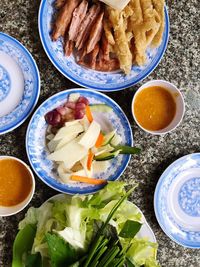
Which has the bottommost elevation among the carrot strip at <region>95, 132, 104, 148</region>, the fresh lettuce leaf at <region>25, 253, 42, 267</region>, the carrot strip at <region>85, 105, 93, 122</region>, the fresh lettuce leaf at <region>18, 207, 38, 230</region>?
the fresh lettuce leaf at <region>25, 253, 42, 267</region>

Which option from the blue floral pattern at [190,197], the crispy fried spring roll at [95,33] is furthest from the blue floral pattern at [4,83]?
the blue floral pattern at [190,197]

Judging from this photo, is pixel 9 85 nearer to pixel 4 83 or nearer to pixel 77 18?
pixel 4 83

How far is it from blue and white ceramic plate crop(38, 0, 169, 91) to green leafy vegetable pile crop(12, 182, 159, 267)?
47cm

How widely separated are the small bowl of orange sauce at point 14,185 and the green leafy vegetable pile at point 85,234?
69mm

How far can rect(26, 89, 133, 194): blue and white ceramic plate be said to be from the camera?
2340 millimetres

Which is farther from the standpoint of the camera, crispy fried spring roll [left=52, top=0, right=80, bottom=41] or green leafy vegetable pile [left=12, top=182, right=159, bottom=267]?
crispy fried spring roll [left=52, top=0, right=80, bottom=41]

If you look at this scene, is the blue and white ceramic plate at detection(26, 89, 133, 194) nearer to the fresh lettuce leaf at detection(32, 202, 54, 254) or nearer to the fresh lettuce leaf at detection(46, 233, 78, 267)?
the fresh lettuce leaf at detection(32, 202, 54, 254)

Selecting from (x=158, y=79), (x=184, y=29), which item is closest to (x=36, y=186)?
(x=158, y=79)

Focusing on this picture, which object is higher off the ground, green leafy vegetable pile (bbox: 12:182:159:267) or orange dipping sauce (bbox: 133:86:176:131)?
orange dipping sauce (bbox: 133:86:176:131)

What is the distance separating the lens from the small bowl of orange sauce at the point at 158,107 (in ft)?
7.97

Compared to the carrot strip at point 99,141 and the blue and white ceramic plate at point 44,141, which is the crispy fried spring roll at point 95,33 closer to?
the blue and white ceramic plate at point 44,141

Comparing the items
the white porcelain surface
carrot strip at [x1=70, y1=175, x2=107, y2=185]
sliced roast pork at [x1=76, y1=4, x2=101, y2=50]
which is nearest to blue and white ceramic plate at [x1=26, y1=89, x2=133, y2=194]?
carrot strip at [x1=70, y1=175, x2=107, y2=185]

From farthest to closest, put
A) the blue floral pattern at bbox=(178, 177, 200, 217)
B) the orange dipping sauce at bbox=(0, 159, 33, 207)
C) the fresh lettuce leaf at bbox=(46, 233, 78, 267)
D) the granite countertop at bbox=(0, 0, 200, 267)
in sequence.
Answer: the blue floral pattern at bbox=(178, 177, 200, 217) < the granite countertop at bbox=(0, 0, 200, 267) < the orange dipping sauce at bbox=(0, 159, 33, 207) < the fresh lettuce leaf at bbox=(46, 233, 78, 267)

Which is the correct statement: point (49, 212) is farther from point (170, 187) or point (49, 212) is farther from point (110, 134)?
point (170, 187)
